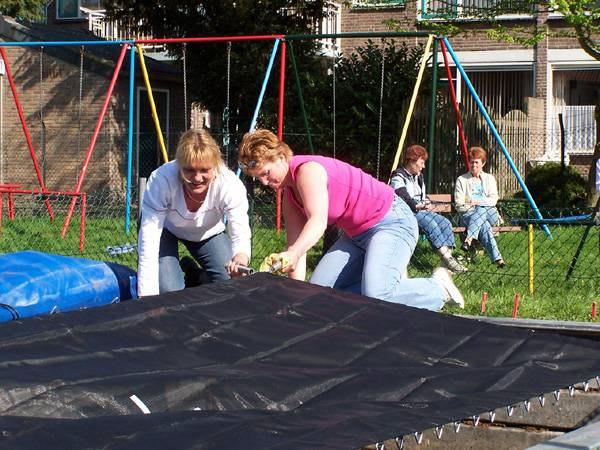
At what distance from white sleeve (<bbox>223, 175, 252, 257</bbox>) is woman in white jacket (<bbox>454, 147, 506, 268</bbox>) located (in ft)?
16.2

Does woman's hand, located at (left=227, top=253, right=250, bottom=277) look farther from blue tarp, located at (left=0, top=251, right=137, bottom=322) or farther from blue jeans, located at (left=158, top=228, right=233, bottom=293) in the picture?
blue tarp, located at (left=0, top=251, right=137, bottom=322)

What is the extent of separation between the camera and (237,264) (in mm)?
5738

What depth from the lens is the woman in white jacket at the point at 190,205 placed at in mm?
5863

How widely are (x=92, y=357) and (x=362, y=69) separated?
1737 centimetres

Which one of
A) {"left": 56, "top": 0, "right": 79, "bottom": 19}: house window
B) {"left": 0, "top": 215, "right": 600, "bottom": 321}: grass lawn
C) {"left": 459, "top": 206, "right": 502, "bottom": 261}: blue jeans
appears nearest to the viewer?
{"left": 0, "top": 215, "right": 600, "bottom": 321}: grass lawn

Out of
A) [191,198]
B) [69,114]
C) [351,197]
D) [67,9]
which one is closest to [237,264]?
[191,198]

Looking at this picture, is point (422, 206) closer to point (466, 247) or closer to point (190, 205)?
point (466, 247)

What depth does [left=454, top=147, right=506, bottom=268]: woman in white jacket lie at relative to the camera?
1098 centimetres

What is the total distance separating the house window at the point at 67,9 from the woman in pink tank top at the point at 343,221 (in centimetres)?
2638

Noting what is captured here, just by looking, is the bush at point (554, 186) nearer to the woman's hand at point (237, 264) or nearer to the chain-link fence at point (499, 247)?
the chain-link fence at point (499, 247)

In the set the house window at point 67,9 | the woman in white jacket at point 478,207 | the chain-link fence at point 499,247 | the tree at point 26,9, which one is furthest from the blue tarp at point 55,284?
the tree at point 26,9

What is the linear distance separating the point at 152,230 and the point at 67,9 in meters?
26.5

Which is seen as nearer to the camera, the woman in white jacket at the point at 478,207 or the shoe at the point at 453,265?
the shoe at the point at 453,265

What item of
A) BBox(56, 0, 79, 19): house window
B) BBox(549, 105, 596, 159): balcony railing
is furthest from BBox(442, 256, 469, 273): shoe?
BBox(56, 0, 79, 19): house window
